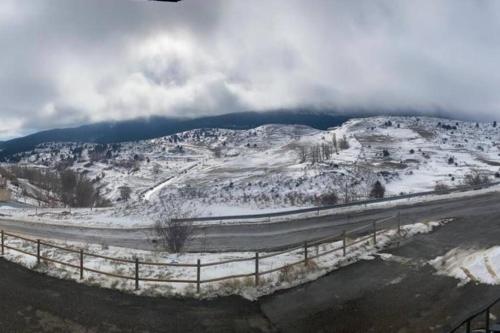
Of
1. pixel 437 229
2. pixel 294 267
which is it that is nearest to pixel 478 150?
pixel 437 229

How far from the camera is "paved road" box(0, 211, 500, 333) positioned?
1265 centimetres

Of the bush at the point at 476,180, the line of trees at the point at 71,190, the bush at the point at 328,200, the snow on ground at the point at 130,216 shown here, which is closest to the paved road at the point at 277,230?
the snow on ground at the point at 130,216

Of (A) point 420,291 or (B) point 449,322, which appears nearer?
(B) point 449,322

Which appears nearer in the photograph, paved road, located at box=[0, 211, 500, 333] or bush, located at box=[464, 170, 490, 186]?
paved road, located at box=[0, 211, 500, 333]

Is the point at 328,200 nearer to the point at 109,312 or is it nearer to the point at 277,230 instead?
the point at 277,230

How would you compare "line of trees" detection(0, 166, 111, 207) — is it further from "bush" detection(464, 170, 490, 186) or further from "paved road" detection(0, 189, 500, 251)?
"bush" detection(464, 170, 490, 186)

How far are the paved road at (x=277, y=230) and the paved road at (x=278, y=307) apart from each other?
14071mm

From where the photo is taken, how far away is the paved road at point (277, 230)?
31.5m

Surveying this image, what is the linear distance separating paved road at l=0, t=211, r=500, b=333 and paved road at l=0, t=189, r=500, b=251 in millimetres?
14071

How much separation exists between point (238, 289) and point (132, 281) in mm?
3980

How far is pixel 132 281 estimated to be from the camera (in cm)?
1664

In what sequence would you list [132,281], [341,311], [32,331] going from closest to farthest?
[32,331] < [341,311] < [132,281]

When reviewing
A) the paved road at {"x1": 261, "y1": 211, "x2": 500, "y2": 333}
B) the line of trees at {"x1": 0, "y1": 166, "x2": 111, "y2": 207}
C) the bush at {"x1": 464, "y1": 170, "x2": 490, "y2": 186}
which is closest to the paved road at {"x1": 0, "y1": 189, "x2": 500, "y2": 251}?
the paved road at {"x1": 261, "y1": 211, "x2": 500, "y2": 333}

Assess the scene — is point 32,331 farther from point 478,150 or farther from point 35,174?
point 478,150
